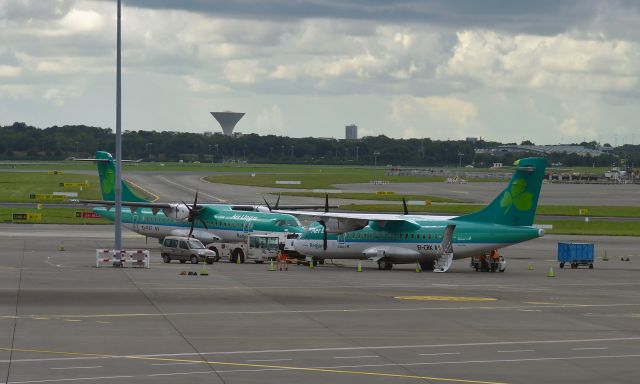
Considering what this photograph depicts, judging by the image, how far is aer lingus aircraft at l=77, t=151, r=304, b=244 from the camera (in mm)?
66500

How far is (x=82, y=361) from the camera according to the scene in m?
27.2

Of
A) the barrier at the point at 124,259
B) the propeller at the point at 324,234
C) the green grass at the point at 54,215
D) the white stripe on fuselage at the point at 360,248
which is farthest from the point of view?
the green grass at the point at 54,215

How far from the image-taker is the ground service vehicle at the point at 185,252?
61.2 m

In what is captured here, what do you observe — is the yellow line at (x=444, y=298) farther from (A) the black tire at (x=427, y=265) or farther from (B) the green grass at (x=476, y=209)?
(B) the green grass at (x=476, y=209)

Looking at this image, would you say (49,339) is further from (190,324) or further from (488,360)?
(488,360)

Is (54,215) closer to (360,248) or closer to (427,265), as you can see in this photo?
(360,248)

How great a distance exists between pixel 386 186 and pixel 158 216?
346ft

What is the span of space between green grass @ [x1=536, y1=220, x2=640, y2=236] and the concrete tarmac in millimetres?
32709

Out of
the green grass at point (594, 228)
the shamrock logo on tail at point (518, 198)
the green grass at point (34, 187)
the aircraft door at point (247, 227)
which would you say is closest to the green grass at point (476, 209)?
the green grass at point (594, 228)

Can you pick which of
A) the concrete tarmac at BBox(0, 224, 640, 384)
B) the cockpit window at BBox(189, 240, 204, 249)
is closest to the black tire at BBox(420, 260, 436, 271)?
the concrete tarmac at BBox(0, 224, 640, 384)

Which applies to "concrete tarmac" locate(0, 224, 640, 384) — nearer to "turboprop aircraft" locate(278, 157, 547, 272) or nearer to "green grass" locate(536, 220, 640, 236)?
"turboprop aircraft" locate(278, 157, 547, 272)

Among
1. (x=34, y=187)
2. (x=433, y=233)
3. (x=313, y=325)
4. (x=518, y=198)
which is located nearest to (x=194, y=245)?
(x=433, y=233)

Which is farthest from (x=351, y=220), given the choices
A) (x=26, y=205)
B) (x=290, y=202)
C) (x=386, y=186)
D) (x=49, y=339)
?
(x=386, y=186)

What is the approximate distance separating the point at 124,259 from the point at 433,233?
1646 cm
